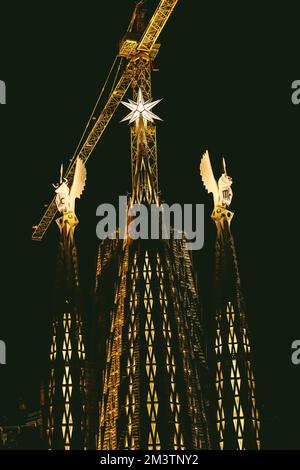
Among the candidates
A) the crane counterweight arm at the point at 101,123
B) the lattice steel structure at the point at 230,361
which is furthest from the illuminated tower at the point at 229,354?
the crane counterweight arm at the point at 101,123

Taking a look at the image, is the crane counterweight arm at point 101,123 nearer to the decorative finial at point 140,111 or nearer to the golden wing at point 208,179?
the decorative finial at point 140,111

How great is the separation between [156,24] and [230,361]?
98.5ft

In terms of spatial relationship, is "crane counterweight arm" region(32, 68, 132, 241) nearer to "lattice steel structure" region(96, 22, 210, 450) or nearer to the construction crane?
the construction crane

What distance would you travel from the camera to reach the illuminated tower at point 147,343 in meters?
65.1

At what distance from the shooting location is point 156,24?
81.1 m

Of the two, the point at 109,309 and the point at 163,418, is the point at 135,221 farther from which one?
the point at 163,418

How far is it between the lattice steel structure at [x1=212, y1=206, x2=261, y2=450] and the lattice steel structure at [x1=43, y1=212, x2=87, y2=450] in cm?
982

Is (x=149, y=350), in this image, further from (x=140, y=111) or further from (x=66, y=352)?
(x=140, y=111)

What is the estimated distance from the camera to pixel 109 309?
77688 millimetres

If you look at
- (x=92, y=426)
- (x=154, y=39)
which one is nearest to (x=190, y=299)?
(x=92, y=426)

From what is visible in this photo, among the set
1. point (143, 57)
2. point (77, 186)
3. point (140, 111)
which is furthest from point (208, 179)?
point (143, 57)

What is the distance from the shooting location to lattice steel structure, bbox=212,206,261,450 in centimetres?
6488

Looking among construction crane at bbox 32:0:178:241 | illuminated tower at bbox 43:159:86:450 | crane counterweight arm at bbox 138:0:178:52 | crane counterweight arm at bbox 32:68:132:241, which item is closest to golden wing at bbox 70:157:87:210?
illuminated tower at bbox 43:159:86:450

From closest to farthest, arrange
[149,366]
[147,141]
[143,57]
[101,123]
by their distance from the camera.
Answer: [149,366] < [147,141] < [143,57] < [101,123]
